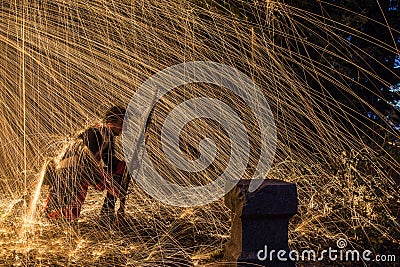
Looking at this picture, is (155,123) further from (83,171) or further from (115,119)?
(83,171)

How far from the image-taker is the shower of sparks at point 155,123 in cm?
391

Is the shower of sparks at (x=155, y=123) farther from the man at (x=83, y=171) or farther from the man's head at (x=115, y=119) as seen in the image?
the man's head at (x=115, y=119)

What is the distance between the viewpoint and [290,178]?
204 inches

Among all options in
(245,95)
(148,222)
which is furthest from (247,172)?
(148,222)

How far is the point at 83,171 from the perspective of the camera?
3.90m

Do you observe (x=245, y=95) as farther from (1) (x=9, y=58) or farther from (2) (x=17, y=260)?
(2) (x=17, y=260)

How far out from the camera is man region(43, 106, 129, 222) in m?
3.90
